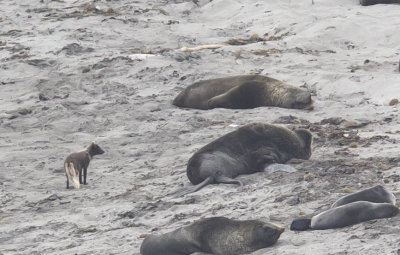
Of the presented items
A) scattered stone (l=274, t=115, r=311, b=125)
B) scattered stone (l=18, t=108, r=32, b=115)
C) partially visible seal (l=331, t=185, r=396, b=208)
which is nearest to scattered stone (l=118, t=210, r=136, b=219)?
partially visible seal (l=331, t=185, r=396, b=208)

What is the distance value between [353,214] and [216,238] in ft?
2.79

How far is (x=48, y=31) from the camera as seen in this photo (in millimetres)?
15242

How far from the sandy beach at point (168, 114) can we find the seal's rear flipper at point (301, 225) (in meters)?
0.07

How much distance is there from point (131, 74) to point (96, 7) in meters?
3.95

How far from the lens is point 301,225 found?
6.21 m

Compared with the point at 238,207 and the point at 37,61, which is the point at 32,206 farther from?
the point at 37,61

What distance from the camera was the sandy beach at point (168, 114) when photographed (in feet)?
23.5

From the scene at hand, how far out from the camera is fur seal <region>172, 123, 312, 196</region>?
26.6ft

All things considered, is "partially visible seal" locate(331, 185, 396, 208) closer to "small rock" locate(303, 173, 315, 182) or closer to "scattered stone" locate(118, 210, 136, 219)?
"small rock" locate(303, 173, 315, 182)

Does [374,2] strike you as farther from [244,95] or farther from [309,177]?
[309,177]

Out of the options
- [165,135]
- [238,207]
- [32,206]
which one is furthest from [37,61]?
[238,207]

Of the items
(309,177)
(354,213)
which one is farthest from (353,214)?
(309,177)

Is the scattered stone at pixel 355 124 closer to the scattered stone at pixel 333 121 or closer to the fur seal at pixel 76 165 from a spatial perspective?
the scattered stone at pixel 333 121

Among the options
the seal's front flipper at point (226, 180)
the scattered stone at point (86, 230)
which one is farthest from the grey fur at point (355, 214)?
the scattered stone at point (86, 230)
